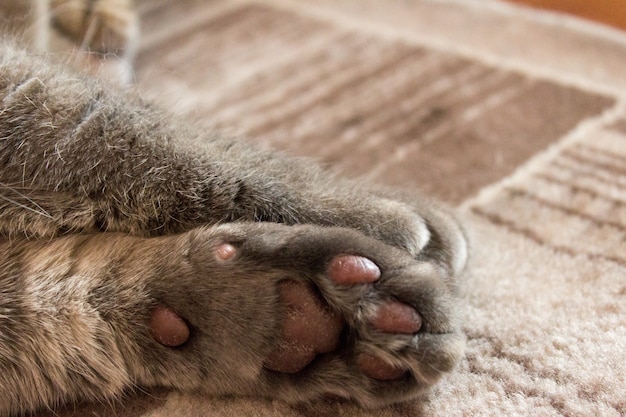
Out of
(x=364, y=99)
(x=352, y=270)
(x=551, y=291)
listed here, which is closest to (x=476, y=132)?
(x=364, y=99)

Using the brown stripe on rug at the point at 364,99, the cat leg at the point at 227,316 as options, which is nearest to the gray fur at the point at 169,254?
the cat leg at the point at 227,316

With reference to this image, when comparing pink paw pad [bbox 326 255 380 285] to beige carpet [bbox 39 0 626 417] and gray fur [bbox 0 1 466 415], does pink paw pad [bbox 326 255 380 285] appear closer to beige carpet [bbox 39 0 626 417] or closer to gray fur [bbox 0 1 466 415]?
gray fur [bbox 0 1 466 415]

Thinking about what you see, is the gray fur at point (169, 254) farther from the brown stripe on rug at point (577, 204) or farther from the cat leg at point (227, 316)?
the brown stripe on rug at point (577, 204)

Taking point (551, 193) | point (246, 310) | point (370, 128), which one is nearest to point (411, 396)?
point (246, 310)

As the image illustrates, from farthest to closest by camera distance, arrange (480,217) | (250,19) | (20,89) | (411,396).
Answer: (250,19)
(480,217)
(20,89)
(411,396)

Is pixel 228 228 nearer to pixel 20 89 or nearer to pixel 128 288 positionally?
pixel 128 288

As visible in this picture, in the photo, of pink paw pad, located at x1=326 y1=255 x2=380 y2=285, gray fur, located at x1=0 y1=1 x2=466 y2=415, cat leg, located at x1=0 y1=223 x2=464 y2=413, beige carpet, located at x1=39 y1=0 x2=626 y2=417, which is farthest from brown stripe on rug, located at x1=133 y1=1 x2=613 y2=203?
pink paw pad, located at x1=326 y1=255 x2=380 y2=285
